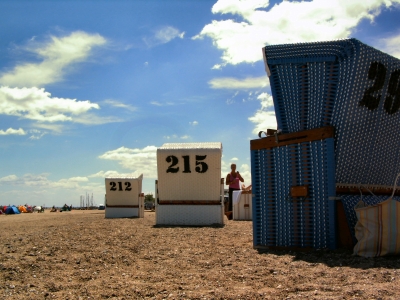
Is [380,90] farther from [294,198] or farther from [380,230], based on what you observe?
[380,230]

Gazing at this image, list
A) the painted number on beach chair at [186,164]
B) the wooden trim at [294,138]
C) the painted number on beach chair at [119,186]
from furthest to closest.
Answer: the painted number on beach chair at [119,186]
the painted number on beach chair at [186,164]
the wooden trim at [294,138]

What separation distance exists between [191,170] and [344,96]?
21.6ft

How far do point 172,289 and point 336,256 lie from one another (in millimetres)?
2108

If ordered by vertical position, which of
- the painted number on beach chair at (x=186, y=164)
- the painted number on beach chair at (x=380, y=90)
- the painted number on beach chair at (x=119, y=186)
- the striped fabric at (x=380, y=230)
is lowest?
the striped fabric at (x=380, y=230)

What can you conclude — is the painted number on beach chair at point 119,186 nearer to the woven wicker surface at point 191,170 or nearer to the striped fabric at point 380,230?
the woven wicker surface at point 191,170

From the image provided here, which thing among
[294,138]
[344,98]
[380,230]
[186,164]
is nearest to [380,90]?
[344,98]

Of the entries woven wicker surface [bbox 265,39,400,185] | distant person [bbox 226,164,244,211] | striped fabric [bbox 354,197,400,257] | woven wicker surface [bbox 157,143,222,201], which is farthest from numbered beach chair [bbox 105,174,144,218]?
striped fabric [bbox 354,197,400,257]

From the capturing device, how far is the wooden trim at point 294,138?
5512 millimetres

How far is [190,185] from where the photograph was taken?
38.7ft

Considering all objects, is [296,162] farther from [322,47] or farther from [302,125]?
[322,47]

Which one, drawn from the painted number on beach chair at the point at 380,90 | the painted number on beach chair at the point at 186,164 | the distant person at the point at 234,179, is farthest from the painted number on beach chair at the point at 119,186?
the painted number on beach chair at the point at 380,90

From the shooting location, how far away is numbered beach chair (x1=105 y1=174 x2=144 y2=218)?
18.5 metres

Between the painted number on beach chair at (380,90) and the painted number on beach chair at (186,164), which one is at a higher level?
the painted number on beach chair at (380,90)

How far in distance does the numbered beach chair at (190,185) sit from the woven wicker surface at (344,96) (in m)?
5.72
